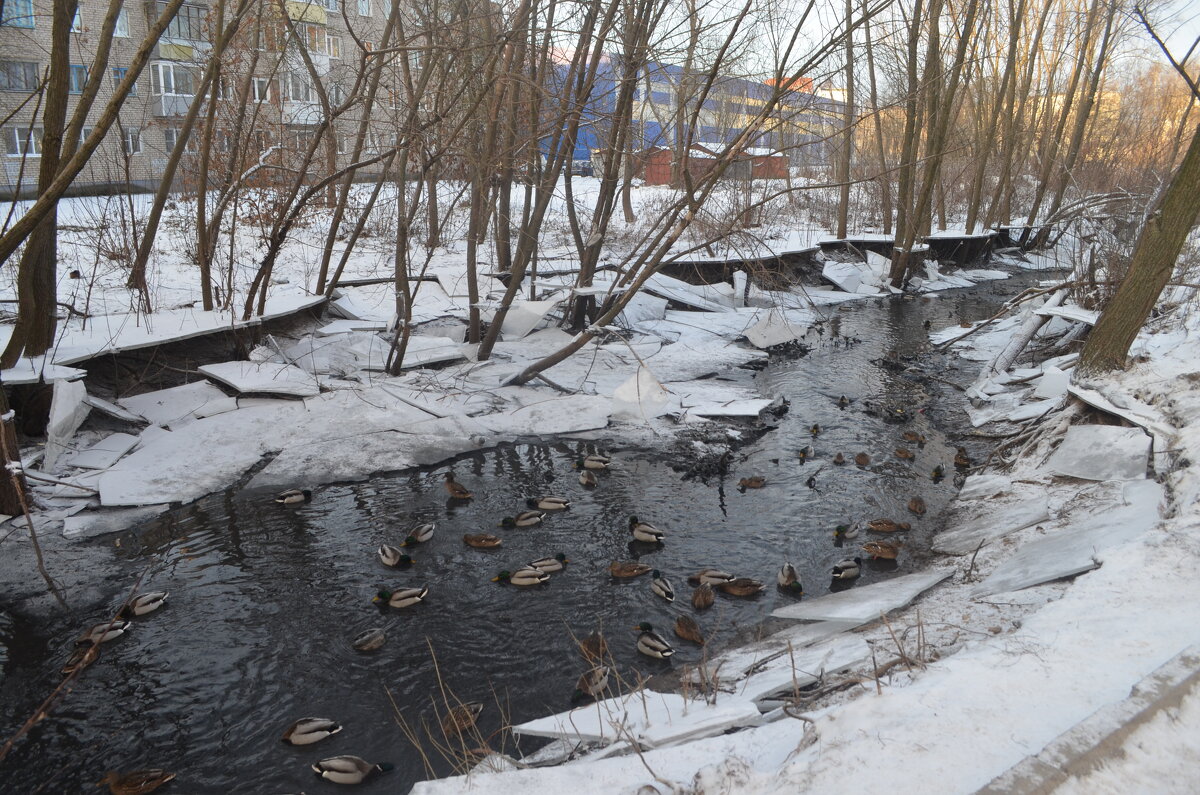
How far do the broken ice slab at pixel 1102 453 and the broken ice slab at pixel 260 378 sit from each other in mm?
7189

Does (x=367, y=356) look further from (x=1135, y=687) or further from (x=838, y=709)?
(x=1135, y=687)

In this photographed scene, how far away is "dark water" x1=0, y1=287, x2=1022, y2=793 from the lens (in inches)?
163

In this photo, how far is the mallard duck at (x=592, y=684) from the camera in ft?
14.2

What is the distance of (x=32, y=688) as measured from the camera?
14.6 ft

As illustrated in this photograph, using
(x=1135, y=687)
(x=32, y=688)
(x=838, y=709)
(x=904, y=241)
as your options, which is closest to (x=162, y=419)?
(x=32, y=688)

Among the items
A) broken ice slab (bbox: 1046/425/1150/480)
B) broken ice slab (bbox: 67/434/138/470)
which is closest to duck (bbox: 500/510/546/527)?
broken ice slab (bbox: 67/434/138/470)

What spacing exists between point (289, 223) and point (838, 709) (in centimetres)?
782

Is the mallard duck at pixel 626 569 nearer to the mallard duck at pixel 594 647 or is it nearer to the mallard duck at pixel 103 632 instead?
the mallard duck at pixel 594 647

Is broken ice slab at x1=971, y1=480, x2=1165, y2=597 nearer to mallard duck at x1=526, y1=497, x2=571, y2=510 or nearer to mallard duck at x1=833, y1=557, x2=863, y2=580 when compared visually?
mallard duck at x1=833, y1=557, x2=863, y2=580

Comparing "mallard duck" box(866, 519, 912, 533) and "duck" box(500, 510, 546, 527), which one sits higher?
"mallard duck" box(866, 519, 912, 533)

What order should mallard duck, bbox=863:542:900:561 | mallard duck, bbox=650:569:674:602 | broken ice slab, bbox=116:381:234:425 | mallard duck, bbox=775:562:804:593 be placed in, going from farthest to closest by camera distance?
broken ice slab, bbox=116:381:234:425, mallard duck, bbox=863:542:900:561, mallard duck, bbox=775:562:804:593, mallard duck, bbox=650:569:674:602

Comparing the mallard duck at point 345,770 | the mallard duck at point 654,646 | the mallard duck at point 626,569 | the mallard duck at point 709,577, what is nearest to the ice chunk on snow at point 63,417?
the mallard duck at point 345,770

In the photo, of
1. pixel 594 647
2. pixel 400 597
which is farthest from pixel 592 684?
pixel 400 597

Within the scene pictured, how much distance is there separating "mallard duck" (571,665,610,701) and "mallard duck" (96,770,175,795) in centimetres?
202
